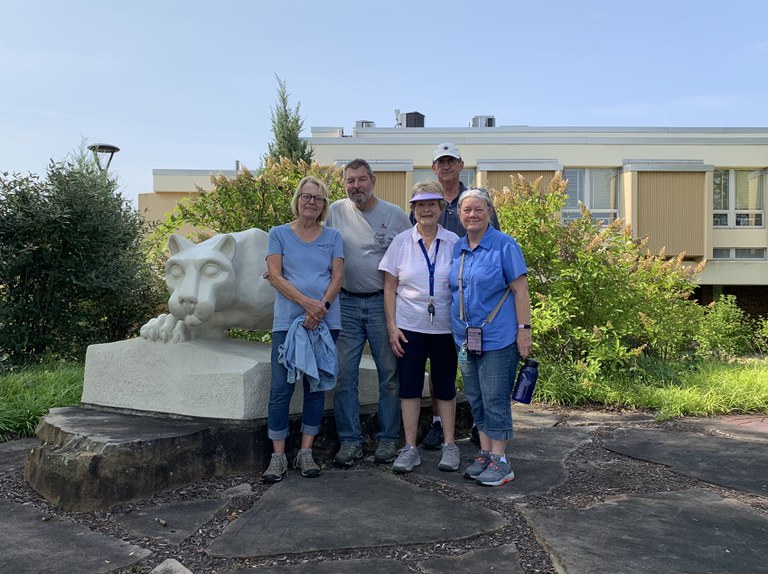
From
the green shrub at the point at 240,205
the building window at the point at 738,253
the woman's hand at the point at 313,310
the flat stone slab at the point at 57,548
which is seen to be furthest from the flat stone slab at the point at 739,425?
the building window at the point at 738,253

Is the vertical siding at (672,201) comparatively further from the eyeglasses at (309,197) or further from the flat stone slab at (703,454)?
the eyeglasses at (309,197)

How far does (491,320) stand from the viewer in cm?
330

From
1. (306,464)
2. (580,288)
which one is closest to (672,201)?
(580,288)

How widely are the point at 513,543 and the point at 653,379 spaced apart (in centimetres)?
484

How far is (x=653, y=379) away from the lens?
6758 millimetres

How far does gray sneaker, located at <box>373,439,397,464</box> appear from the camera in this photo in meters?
3.74

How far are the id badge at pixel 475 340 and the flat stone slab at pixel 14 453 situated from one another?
2.76m

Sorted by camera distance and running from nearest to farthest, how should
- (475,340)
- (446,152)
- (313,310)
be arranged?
(475,340), (313,310), (446,152)

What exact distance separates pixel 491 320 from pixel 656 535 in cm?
124

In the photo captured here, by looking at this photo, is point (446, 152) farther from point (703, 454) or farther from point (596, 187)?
point (596, 187)

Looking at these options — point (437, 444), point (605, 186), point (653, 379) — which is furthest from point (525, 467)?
point (605, 186)

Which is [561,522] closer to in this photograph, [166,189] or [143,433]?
[143,433]

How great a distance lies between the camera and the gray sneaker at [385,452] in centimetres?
374

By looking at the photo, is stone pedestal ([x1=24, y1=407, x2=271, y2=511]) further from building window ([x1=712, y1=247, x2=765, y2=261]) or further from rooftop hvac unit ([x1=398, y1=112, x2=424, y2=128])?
rooftop hvac unit ([x1=398, y1=112, x2=424, y2=128])
